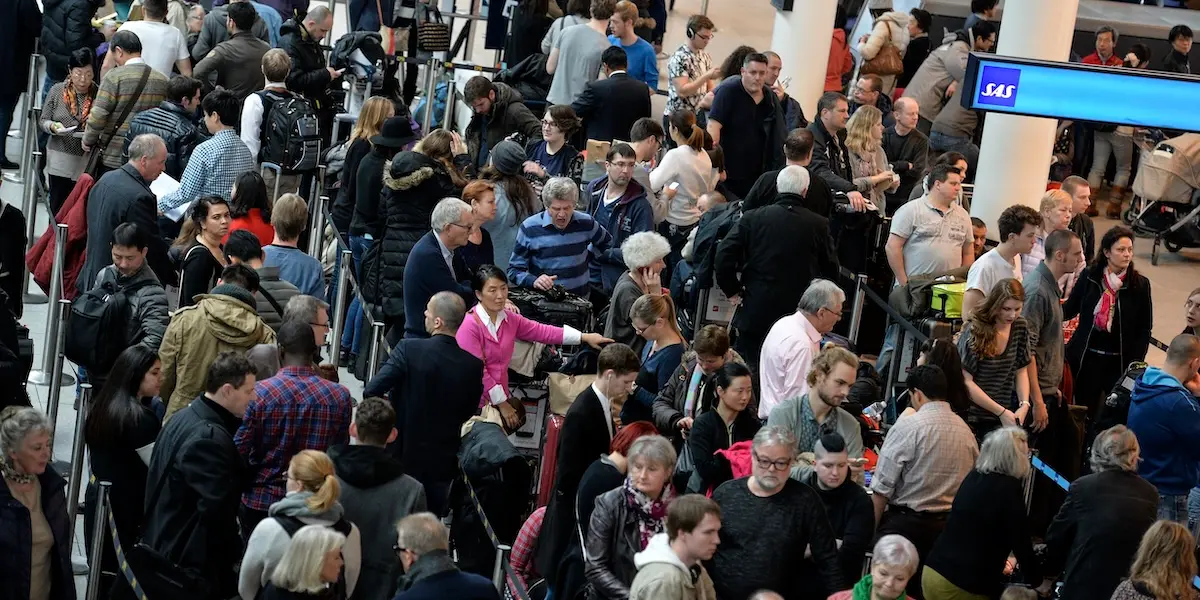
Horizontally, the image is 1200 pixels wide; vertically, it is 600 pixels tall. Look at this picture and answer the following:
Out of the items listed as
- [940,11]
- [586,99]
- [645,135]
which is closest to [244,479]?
[645,135]

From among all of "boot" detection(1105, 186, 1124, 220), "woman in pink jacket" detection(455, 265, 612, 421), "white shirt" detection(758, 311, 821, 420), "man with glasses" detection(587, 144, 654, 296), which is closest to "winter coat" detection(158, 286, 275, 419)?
"woman in pink jacket" detection(455, 265, 612, 421)

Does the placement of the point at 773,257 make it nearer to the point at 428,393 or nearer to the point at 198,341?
the point at 428,393

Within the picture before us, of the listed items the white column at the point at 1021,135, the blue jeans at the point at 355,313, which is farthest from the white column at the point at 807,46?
the blue jeans at the point at 355,313

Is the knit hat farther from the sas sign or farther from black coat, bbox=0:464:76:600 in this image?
black coat, bbox=0:464:76:600

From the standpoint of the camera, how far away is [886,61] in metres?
15.9

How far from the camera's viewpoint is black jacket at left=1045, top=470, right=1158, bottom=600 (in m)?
7.52

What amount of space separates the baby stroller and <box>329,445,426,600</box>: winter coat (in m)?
10.3

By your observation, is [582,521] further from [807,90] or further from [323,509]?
[807,90]

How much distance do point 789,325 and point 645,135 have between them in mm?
3110

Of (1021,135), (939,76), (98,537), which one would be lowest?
(98,537)

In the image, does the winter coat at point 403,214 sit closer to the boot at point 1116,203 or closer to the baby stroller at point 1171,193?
the baby stroller at point 1171,193

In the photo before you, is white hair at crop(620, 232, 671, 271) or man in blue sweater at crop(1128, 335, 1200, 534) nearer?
man in blue sweater at crop(1128, 335, 1200, 534)

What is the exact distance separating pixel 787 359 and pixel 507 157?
2.64 meters

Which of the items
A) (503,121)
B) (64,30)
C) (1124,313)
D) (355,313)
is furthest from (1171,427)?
(64,30)
